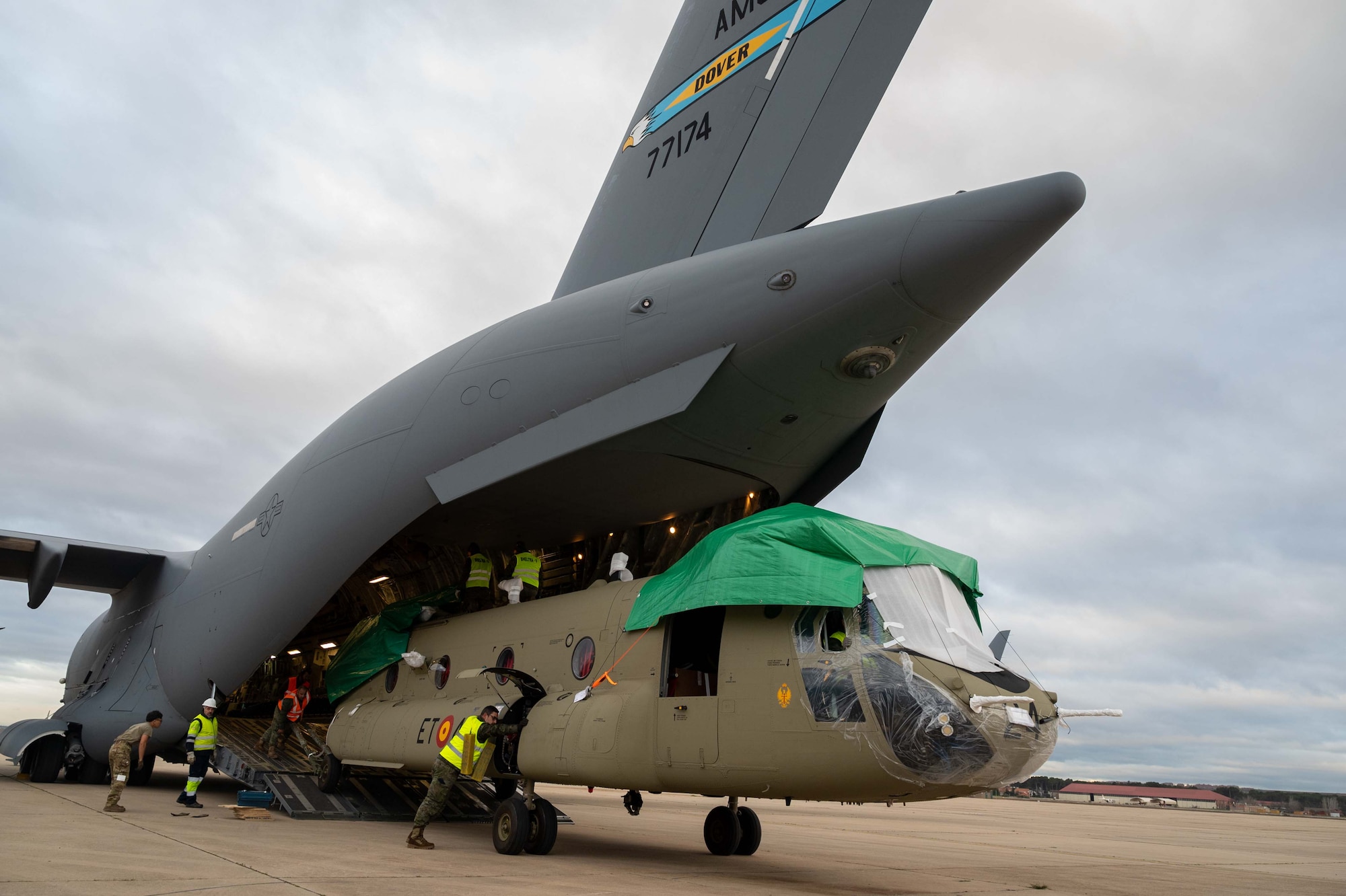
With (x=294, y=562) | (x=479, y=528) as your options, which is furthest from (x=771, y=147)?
(x=294, y=562)

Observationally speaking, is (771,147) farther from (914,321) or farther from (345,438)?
(345,438)

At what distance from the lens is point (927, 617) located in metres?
7.91

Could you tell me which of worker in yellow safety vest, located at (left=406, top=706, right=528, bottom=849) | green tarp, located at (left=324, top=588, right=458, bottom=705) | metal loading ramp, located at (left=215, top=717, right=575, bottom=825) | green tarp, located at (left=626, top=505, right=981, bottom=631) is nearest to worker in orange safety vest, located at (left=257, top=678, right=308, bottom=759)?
metal loading ramp, located at (left=215, top=717, right=575, bottom=825)

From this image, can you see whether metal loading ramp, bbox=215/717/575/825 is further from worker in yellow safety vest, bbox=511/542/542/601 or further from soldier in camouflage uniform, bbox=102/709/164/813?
worker in yellow safety vest, bbox=511/542/542/601

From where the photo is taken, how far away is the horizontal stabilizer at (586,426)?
30.6 ft

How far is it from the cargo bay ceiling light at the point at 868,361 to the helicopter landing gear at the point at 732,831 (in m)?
5.13

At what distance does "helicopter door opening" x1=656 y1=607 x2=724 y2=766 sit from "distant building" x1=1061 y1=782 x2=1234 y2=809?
2583 inches

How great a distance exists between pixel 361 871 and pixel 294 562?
18.4 feet

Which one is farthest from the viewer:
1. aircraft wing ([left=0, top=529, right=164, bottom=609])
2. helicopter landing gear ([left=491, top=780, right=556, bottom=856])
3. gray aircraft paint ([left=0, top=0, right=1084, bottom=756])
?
aircraft wing ([left=0, top=529, right=164, bottom=609])

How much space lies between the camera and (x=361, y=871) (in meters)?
7.39

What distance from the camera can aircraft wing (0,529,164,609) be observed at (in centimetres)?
1534

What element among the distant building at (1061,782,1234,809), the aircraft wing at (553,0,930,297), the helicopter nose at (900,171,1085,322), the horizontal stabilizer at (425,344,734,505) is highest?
the aircraft wing at (553,0,930,297)

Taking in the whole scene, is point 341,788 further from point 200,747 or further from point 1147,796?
point 1147,796

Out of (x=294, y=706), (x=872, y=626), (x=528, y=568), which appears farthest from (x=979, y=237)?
(x=294, y=706)
